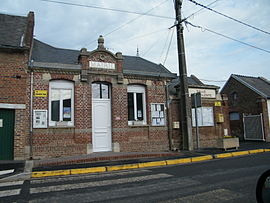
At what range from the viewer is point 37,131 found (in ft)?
32.6

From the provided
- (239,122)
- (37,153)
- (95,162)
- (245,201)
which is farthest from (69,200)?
(239,122)

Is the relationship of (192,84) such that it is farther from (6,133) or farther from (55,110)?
(6,133)

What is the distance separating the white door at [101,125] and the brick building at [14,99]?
302cm

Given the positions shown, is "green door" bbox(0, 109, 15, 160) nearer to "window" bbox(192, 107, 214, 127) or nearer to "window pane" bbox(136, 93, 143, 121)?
"window pane" bbox(136, 93, 143, 121)

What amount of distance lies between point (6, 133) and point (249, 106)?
19.0 metres

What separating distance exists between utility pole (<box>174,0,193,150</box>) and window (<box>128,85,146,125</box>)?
2.12 m

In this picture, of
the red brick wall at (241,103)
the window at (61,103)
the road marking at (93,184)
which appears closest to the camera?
the road marking at (93,184)

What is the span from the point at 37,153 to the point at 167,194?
7.03m

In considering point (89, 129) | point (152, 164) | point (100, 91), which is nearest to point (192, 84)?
point (100, 91)

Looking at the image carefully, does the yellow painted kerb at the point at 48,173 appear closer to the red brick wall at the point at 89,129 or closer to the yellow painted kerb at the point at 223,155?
the red brick wall at the point at 89,129

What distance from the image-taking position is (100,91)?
1173cm

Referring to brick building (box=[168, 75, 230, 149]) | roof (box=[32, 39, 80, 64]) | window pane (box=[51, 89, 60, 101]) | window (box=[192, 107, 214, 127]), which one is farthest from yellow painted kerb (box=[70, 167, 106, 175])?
window (box=[192, 107, 214, 127])

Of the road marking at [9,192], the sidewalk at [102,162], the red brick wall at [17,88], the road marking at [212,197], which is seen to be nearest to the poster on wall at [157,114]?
the sidewalk at [102,162]

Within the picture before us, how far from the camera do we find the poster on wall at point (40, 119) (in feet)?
32.6
